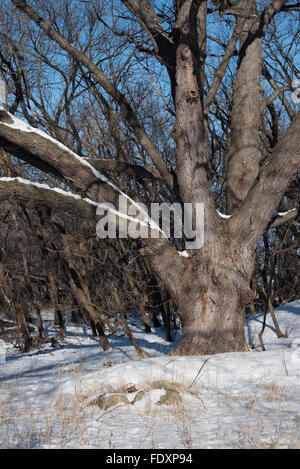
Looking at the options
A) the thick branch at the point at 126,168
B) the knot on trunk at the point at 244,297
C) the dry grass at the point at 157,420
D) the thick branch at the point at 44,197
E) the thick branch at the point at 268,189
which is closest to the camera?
the dry grass at the point at 157,420

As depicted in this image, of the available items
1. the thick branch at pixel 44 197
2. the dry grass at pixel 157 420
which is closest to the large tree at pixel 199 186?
the thick branch at pixel 44 197

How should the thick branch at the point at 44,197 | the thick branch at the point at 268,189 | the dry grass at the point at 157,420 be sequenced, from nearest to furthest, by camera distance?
the dry grass at the point at 157,420
the thick branch at the point at 44,197
the thick branch at the point at 268,189

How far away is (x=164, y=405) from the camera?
13.2 ft

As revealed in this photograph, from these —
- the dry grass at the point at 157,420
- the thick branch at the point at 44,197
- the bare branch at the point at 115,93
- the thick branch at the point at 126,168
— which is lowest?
the dry grass at the point at 157,420

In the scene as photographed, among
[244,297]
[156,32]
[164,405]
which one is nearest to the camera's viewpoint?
[164,405]

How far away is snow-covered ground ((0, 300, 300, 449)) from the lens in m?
3.21

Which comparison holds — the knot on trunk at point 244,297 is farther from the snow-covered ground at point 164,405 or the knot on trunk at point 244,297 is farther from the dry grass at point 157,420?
the dry grass at point 157,420

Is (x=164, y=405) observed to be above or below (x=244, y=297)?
below

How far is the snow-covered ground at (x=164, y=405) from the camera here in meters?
3.21

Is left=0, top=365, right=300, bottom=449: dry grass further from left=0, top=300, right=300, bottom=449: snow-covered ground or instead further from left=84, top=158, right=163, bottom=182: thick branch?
left=84, top=158, right=163, bottom=182: thick branch

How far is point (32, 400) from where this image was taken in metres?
4.52

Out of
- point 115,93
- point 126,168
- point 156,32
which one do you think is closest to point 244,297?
point 126,168

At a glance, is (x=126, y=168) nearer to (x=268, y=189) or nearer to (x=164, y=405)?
(x=268, y=189)
